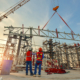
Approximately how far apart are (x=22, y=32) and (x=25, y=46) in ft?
23.1

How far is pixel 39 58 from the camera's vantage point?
4.53 meters

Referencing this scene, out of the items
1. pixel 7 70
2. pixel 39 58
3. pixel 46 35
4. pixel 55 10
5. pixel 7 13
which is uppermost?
pixel 7 13

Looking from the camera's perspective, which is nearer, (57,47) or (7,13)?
(57,47)

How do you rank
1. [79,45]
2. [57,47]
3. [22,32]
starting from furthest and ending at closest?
[57,47] < [79,45] < [22,32]

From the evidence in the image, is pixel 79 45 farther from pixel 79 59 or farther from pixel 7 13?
pixel 7 13

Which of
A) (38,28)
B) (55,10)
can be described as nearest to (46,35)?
(38,28)

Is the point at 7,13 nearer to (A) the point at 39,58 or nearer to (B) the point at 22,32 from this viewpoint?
(B) the point at 22,32

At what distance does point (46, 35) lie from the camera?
62.2ft

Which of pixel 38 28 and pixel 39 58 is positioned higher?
pixel 38 28

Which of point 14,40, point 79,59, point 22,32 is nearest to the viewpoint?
point 22,32

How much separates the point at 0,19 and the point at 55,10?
2705 cm

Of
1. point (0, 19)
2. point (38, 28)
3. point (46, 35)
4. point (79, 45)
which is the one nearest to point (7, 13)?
point (0, 19)

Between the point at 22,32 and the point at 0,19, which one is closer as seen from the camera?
the point at 22,32

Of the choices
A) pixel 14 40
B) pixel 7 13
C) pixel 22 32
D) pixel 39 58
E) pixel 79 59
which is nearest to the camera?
pixel 39 58
